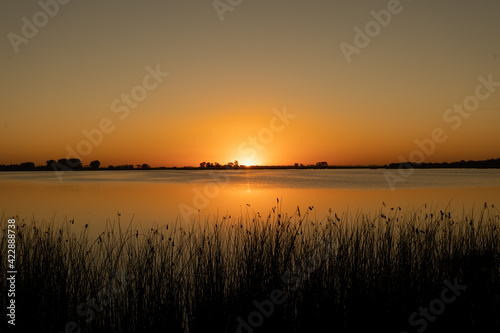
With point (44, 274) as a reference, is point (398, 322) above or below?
below

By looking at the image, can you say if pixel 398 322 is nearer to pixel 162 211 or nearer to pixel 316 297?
pixel 316 297

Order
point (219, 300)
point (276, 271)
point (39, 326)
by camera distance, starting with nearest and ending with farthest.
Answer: point (39, 326) → point (219, 300) → point (276, 271)

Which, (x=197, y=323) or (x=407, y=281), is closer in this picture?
(x=197, y=323)

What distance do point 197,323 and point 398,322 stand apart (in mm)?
2345

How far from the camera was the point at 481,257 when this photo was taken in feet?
19.2

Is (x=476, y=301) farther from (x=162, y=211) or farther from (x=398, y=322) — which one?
(x=162, y=211)

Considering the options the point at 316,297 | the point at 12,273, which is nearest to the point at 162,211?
the point at 12,273

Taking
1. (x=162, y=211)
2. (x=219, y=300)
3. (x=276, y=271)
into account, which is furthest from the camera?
(x=162, y=211)

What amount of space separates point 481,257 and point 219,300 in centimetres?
364

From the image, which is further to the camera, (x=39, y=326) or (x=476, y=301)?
(x=476, y=301)

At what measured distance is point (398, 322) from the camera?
498cm

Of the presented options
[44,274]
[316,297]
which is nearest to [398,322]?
[316,297]

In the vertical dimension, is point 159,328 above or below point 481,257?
below

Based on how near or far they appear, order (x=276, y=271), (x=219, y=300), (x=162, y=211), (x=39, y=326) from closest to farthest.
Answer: (x=39, y=326), (x=219, y=300), (x=276, y=271), (x=162, y=211)
